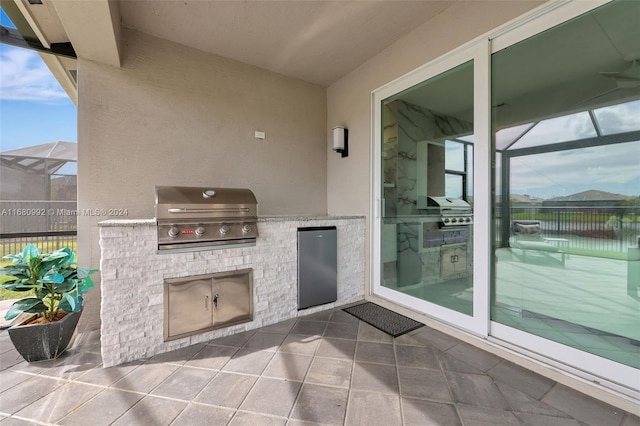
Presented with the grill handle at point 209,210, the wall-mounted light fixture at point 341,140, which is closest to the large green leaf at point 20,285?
the grill handle at point 209,210

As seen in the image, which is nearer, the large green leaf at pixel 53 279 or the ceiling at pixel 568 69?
the ceiling at pixel 568 69

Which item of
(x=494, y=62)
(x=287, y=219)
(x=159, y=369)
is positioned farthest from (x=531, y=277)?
(x=159, y=369)

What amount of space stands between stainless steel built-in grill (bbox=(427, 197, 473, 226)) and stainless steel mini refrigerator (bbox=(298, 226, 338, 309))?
3.89 feet

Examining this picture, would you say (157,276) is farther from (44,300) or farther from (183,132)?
(183,132)

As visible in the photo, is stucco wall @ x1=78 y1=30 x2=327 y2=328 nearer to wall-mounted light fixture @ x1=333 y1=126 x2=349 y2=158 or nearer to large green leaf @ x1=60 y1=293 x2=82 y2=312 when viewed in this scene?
wall-mounted light fixture @ x1=333 y1=126 x2=349 y2=158

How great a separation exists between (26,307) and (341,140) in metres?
3.61

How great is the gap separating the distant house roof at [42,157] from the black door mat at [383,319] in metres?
4.23

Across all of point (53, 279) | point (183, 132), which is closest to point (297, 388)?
point (53, 279)

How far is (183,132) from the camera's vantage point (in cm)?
307

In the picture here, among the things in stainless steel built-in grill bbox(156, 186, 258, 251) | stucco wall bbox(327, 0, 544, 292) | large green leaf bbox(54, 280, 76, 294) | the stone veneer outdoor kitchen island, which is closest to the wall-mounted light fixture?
stucco wall bbox(327, 0, 544, 292)

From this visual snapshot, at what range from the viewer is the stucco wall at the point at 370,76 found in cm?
226

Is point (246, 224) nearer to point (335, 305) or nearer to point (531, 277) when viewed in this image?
point (335, 305)

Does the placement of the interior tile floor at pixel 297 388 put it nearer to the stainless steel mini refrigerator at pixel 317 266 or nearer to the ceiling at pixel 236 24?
the stainless steel mini refrigerator at pixel 317 266

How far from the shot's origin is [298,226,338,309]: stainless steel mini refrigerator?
300cm
